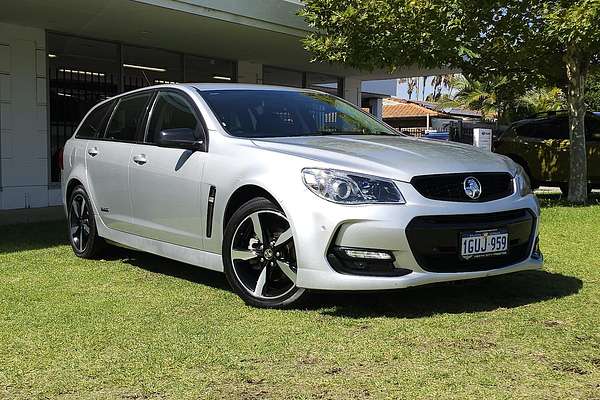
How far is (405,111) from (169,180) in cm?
3653

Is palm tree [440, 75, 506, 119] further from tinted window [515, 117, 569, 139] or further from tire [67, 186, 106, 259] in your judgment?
tire [67, 186, 106, 259]

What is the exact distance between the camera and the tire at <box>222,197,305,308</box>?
168 inches

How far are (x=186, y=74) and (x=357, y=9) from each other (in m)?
4.91

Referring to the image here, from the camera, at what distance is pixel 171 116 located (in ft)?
17.9

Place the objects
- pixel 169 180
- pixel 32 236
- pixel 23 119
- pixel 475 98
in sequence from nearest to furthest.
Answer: pixel 169 180 → pixel 32 236 → pixel 23 119 → pixel 475 98

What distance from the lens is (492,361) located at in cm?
333

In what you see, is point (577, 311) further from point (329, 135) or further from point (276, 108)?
point (276, 108)

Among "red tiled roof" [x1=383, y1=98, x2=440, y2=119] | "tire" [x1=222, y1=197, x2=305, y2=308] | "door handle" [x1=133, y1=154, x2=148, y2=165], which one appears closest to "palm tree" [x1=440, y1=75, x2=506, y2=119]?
"red tiled roof" [x1=383, y1=98, x2=440, y2=119]

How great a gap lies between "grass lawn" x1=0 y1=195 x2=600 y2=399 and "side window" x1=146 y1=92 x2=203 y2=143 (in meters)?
1.19

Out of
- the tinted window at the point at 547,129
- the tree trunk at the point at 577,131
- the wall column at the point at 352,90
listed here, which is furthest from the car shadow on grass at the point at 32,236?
the wall column at the point at 352,90

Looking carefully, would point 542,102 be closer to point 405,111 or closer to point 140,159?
point 405,111

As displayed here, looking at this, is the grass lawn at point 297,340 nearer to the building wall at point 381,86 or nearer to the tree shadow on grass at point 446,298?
the tree shadow on grass at point 446,298

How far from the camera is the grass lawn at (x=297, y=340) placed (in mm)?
3062

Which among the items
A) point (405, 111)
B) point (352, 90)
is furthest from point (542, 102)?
point (352, 90)
